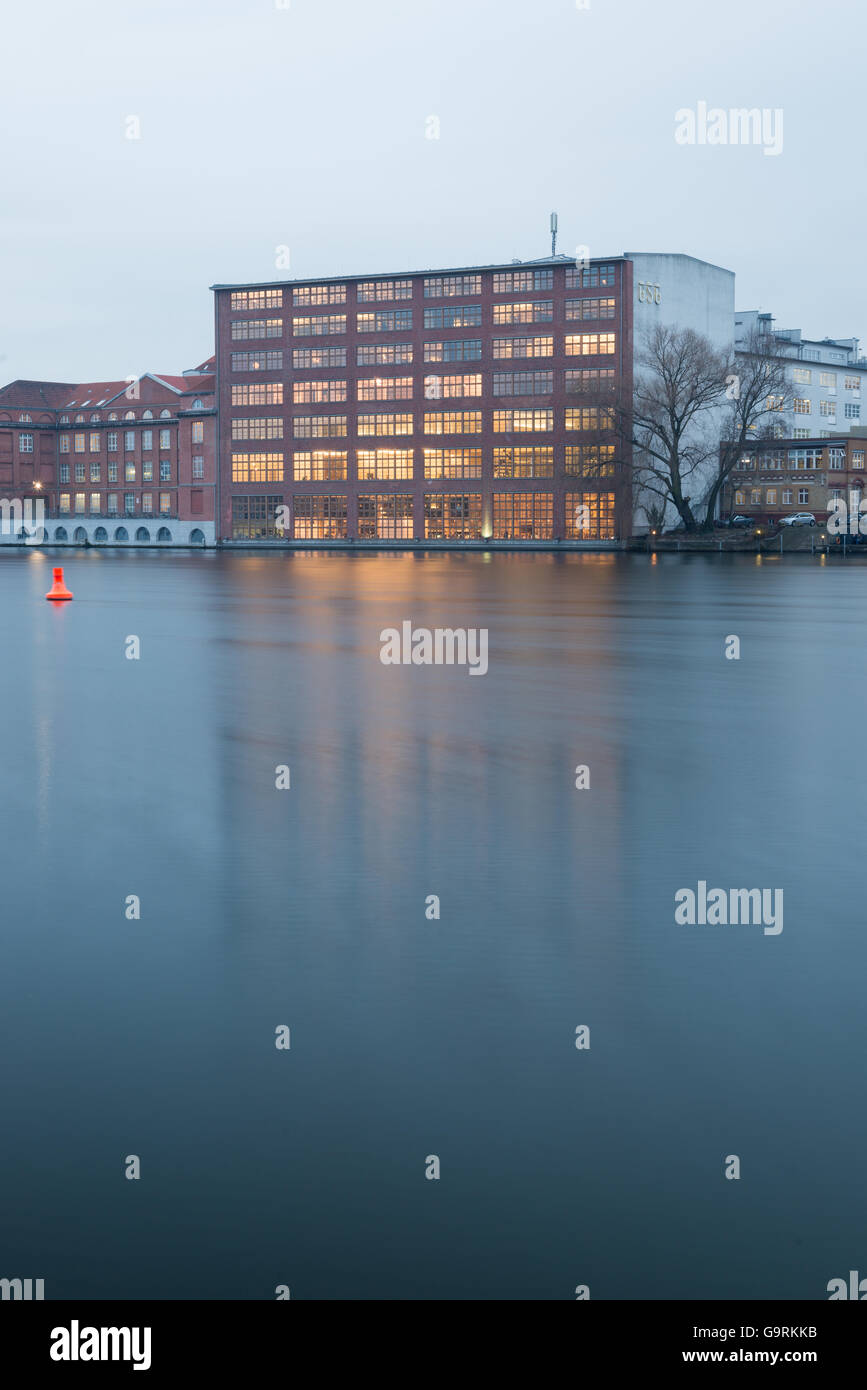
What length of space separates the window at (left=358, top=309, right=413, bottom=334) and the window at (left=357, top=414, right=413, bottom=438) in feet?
22.0

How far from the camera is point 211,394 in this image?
13262 cm

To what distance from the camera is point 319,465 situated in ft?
398

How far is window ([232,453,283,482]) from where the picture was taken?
123 meters

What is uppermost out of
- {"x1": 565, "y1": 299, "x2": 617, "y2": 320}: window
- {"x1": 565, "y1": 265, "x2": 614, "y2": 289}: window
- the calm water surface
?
{"x1": 565, "y1": 265, "x2": 614, "y2": 289}: window

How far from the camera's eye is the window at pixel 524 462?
4412 inches

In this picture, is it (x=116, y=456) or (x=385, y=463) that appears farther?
(x=116, y=456)

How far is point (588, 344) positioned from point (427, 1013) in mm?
108706

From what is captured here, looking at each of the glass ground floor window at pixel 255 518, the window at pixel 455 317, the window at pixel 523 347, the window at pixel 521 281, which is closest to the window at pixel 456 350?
the window at pixel 455 317

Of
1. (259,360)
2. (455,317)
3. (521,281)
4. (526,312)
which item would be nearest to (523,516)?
(526,312)

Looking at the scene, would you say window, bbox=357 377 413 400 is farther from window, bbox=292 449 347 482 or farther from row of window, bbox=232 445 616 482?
window, bbox=292 449 347 482

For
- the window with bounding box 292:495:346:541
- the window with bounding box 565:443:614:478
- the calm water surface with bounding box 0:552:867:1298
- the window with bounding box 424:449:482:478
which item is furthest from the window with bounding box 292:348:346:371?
the calm water surface with bounding box 0:552:867:1298

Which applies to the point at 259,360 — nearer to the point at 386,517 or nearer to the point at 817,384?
the point at 386,517

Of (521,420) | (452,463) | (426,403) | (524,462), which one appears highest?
(426,403)
